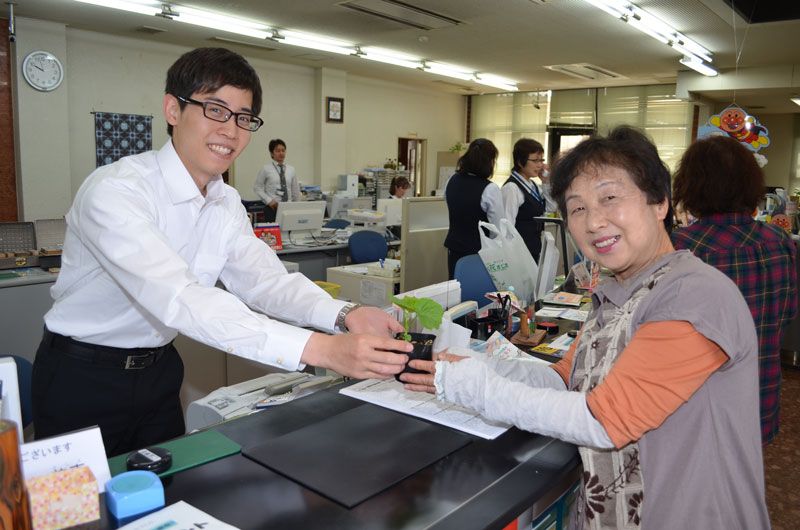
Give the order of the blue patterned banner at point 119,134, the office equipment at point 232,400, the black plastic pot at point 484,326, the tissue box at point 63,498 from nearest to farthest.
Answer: the tissue box at point 63,498, the office equipment at point 232,400, the black plastic pot at point 484,326, the blue patterned banner at point 119,134

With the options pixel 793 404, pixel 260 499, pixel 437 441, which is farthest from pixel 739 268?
pixel 793 404

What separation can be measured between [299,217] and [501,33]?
3.42 metres

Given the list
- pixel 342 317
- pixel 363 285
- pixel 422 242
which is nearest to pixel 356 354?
pixel 342 317

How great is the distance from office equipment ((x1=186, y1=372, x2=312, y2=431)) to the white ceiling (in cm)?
478

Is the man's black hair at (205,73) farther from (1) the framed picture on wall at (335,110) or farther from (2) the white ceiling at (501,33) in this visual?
(1) the framed picture on wall at (335,110)

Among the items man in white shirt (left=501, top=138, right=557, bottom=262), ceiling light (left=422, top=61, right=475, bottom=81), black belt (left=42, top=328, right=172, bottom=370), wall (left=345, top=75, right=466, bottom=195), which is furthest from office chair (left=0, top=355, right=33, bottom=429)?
wall (left=345, top=75, right=466, bottom=195)

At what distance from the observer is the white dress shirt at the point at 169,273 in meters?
1.22

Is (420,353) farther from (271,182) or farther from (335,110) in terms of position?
(335,110)

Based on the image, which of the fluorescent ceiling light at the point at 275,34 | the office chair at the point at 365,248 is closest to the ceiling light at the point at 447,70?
the fluorescent ceiling light at the point at 275,34

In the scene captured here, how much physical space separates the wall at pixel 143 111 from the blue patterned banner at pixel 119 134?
3.2 inches

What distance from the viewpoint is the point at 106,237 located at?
129 cm

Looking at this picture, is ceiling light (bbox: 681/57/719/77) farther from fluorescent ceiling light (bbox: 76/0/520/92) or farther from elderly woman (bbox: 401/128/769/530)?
elderly woman (bbox: 401/128/769/530)

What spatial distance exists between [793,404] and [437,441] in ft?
13.3

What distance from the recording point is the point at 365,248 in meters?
5.16
